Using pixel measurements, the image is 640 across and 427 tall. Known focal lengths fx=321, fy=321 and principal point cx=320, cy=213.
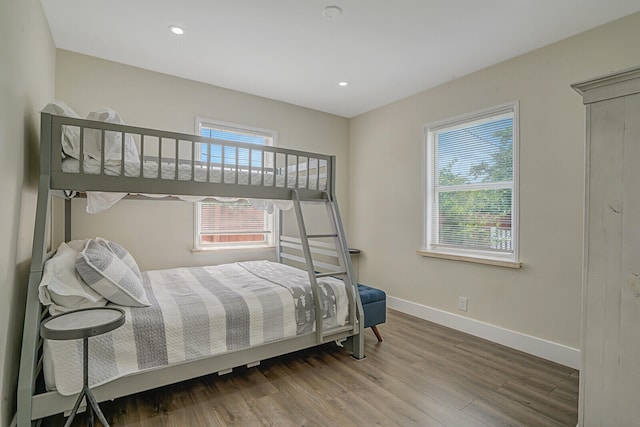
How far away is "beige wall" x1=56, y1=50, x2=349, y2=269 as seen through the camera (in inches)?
117

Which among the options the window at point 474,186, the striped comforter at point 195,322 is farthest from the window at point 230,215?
the window at point 474,186

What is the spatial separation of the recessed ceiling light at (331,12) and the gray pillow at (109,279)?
7.28ft

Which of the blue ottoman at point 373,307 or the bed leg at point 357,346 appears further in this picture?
the blue ottoman at point 373,307

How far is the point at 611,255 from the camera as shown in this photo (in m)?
1.49

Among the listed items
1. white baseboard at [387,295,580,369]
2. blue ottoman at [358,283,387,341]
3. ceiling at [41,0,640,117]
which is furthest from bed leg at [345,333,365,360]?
ceiling at [41,0,640,117]

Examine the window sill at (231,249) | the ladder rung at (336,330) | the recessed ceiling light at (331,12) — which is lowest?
the ladder rung at (336,330)

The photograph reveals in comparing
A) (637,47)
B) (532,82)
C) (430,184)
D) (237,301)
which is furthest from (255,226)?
(637,47)

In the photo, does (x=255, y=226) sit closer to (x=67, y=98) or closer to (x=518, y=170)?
(x=67, y=98)

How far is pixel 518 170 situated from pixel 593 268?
155 cm

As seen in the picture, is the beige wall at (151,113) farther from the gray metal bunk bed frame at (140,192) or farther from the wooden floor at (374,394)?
Answer: the wooden floor at (374,394)

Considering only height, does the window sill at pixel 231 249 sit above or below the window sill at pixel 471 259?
above

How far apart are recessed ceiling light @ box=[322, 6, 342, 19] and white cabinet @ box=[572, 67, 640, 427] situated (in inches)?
61.8

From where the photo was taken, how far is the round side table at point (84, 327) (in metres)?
1.38

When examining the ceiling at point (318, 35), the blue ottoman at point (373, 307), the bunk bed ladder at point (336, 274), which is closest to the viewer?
the ceiling at point (318, 35)
